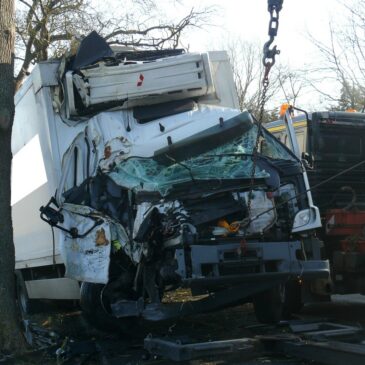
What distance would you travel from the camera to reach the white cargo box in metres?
7.48

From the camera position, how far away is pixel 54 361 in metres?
6.43

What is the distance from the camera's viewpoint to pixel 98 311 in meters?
7.12

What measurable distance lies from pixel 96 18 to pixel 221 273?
1678 centimetres

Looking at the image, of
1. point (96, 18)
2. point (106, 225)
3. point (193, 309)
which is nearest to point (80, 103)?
point (106, 225)

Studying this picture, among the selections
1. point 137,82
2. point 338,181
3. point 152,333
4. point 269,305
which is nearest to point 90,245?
point 152,333

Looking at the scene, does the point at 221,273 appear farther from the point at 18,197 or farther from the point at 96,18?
the point at 96,18

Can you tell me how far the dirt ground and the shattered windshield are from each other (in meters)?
1.62

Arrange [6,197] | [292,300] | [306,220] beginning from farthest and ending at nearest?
[292,300] → [6,197] → [306,220]

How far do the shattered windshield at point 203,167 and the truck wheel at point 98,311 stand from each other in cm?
133

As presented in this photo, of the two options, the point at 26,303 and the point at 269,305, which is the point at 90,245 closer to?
the point at 269,305

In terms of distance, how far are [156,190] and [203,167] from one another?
67cm

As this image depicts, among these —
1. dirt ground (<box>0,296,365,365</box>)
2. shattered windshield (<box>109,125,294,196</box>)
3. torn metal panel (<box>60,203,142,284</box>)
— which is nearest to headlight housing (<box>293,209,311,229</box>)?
shattered windshield (<box>109,125,294,196</box>)

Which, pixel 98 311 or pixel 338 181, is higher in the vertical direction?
pixel 338 181

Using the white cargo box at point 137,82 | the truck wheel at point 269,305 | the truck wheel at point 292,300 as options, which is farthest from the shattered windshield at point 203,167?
the truck wheel at point 292,300
